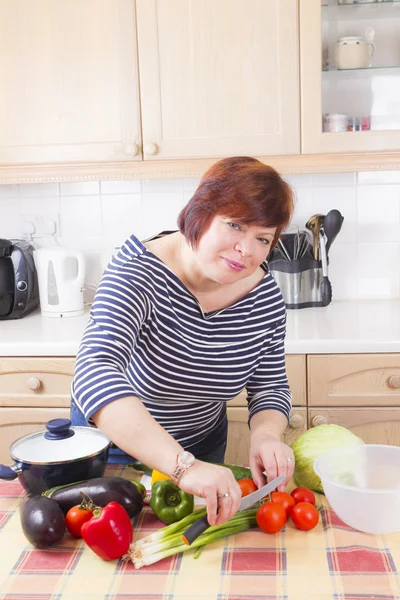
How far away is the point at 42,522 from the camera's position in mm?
1048

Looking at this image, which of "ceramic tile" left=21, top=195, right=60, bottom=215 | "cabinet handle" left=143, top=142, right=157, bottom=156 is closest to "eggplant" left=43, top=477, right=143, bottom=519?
"cabinet handle" left=143, top=142, right=157, bottom=156

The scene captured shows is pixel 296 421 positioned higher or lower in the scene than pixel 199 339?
lower

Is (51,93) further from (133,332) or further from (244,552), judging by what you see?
(244,552)

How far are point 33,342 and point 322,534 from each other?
1.37 meters

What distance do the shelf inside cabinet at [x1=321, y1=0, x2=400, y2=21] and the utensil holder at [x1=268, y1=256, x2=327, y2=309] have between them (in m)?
0.82

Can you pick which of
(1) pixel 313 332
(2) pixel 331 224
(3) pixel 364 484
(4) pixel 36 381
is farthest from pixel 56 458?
(2) pixel 331 224

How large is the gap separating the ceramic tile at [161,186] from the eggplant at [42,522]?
1.83 metres

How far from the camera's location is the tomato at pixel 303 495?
117 cm

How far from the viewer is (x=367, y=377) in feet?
7.16

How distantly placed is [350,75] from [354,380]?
40.6 inches

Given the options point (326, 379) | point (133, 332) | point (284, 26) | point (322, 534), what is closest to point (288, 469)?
point (322, 534)

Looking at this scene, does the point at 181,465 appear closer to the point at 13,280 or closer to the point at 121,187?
the point at 13,280

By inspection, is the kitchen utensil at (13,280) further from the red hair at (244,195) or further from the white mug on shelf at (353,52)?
the red hair at (244,195)

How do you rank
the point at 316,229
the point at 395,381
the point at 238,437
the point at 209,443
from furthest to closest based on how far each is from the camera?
1. the point at 316,229
2. the point at 238,437
3. the point at 395,381
4. the point at 209,443
